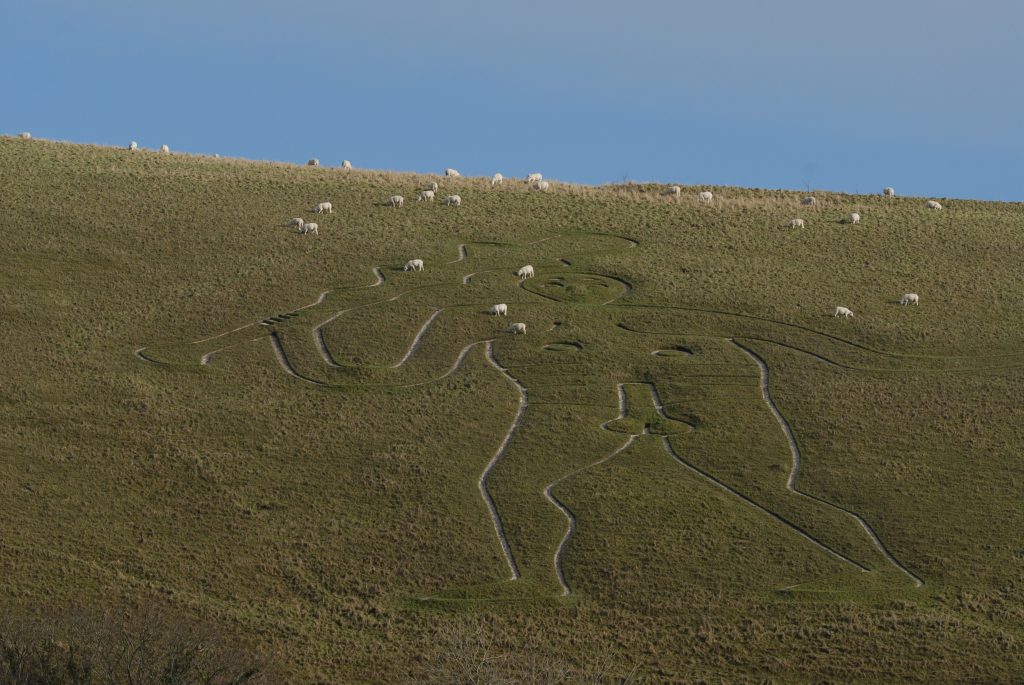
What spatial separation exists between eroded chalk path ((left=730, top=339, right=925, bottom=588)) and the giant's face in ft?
21.8

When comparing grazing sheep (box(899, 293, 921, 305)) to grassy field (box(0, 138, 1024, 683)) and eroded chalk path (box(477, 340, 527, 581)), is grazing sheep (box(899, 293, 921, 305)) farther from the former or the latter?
eroded chalk path (box(477, 340, 527, 581))

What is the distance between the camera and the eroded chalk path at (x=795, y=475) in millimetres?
54062

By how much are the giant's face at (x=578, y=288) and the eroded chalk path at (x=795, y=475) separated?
21.8ft

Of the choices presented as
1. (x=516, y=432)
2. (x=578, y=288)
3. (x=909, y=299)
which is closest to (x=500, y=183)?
(x=578, y=288)

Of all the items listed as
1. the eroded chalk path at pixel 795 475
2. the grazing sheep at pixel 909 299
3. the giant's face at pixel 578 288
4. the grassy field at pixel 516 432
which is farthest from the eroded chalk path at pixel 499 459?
the grazing sheep at pixel 909 299

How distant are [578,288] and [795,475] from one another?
17917 mm

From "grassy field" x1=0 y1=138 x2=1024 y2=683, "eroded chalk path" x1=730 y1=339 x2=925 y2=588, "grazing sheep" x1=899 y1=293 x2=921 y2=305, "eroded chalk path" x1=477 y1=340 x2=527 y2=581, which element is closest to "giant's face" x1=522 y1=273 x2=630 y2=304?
"grassy field" x1=0 y1=138 x2=1024 y2=683

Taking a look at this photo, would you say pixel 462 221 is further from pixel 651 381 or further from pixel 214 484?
pixel 214 484

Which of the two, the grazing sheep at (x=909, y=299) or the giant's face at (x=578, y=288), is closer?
the giant's face at (x=578, y=288)

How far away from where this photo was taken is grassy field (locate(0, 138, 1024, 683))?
50375 mm

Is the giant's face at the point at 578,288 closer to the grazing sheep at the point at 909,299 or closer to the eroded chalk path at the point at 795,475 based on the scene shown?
the eroded chalk path at the point at 795,475

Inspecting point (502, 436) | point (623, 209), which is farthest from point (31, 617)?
point (623, 209)

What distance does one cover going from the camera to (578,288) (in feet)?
244

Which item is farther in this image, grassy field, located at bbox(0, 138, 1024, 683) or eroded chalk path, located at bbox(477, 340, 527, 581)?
eroded chalk path, located at bbox(477, 340, 527, 581)
